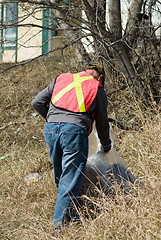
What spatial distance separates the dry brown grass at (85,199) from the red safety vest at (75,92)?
2.72ft

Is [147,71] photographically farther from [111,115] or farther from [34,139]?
[34,139]

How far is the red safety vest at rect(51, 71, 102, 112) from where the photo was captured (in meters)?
3.20

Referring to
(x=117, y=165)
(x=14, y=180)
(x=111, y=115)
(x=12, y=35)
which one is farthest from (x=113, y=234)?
(x=12, y=35)

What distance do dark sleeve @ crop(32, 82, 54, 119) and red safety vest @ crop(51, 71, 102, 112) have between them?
0.30 ft

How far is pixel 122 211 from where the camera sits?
269 centimetres

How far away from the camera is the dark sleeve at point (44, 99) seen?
3.48 meters

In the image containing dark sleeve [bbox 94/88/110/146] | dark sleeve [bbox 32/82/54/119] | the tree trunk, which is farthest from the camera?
the tree trunk

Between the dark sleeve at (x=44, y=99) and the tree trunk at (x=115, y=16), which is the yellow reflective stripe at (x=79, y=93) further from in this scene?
the tree trunk at (x=115, y=16)

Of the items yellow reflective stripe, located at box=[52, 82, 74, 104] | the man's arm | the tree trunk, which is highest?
the tree trunk

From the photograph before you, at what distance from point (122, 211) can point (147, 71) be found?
4282 mm

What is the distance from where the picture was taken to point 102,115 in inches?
131

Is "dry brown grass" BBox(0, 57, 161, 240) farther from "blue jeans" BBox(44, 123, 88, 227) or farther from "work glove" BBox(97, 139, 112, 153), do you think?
"work glove" BBox(97, 139, 112, 153)

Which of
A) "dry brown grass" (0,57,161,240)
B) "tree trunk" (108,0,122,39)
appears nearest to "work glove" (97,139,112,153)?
"dry brown grass" (0,57,161,240)

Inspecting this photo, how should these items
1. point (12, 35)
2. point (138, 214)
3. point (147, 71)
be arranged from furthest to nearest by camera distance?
point (12, 35), point (147, 71), point (138, 214)
